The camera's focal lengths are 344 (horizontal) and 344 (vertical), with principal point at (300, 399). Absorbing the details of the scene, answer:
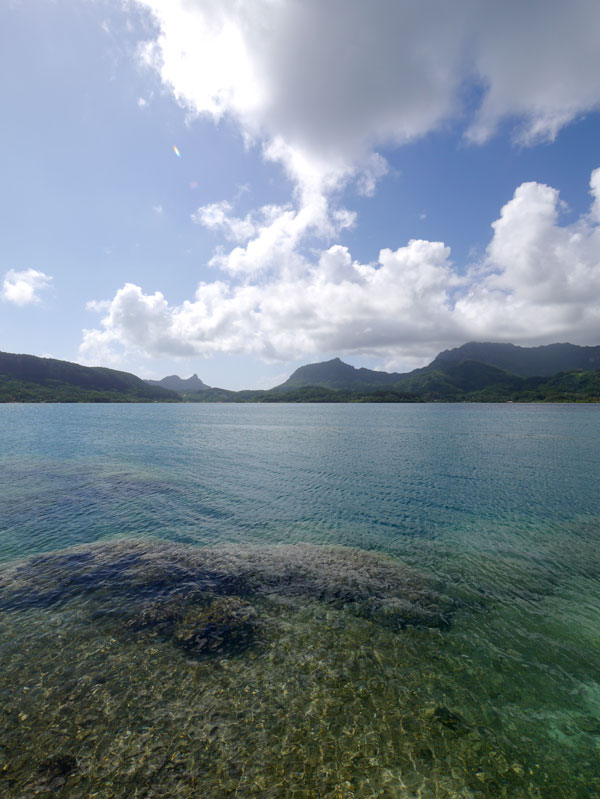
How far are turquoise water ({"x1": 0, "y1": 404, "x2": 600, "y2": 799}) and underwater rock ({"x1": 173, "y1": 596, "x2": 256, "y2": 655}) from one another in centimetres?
11

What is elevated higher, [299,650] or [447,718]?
[299,650]

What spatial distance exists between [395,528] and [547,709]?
21.1m

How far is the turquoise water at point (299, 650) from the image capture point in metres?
11.9

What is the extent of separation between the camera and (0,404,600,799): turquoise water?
11852mm

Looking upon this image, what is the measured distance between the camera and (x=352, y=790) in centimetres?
1117

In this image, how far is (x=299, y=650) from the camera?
17.3 meters

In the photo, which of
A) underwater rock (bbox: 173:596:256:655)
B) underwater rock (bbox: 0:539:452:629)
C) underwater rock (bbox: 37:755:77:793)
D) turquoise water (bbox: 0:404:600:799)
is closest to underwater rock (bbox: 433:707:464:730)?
turquoise water (bbox: 0:404:600:799)

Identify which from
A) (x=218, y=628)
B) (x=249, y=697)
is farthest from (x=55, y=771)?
(x=218, y=628)

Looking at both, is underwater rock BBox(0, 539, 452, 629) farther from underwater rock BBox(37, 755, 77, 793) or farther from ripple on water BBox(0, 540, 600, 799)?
underwater rock BBox(37, 755, 77, 793)

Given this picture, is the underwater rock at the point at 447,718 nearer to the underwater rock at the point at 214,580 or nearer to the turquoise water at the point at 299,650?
the turquoise water at the point at 299,650

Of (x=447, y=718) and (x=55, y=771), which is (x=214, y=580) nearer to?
(x=55, y=771)

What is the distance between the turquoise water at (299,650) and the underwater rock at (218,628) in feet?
0.37

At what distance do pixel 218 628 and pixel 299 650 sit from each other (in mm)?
4728

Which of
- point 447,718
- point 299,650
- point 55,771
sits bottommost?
point 447,718
